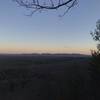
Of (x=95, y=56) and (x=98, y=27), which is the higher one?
(x=95, y=56)

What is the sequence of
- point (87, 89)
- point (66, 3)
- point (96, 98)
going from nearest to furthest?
point (66, 3) → point (96, 98) → point (87, 89)

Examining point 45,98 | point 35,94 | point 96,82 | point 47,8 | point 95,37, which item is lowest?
point 95,37

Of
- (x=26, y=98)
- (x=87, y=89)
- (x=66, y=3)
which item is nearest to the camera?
(x=66, y=3)

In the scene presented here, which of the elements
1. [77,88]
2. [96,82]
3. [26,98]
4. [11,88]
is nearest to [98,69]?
[96,82]

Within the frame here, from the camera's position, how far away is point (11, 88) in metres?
31.8

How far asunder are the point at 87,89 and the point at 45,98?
3.96 meters

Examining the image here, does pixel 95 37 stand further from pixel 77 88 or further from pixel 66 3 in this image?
pixel 66 3

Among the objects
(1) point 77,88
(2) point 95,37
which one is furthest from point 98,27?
(1) point 77,88

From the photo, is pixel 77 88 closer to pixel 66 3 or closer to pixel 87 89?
pixel 87 89

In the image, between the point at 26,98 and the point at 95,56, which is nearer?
the point at 95,56

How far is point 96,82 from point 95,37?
90.3 feet

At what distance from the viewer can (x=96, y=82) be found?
20.8 m

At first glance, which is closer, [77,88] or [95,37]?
[77,88]

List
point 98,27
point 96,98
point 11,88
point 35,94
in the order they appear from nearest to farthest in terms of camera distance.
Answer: point 96,98, point 35,94, point 11,88, point 98,27
